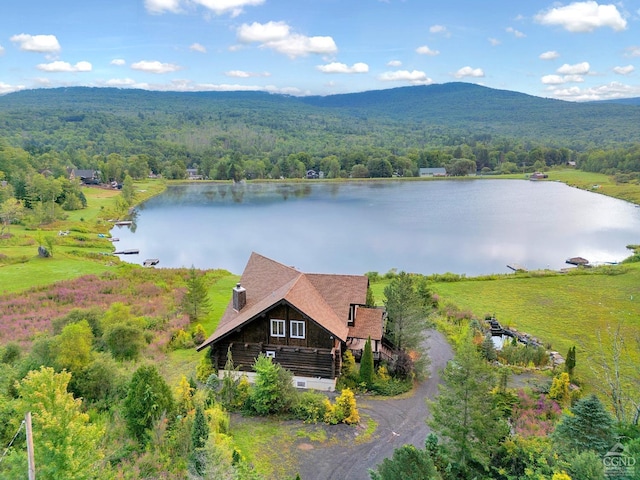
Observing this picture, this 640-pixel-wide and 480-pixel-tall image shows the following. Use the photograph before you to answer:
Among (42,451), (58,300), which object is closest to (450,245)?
(58,300)

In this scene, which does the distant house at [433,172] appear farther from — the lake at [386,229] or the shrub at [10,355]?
the shrub at [10,355]

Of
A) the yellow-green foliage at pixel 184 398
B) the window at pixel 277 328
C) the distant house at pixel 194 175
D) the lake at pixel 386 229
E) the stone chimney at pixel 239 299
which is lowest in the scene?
the lake at pixel 386 229

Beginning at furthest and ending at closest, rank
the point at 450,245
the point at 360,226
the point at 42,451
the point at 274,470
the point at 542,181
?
the point at 542,181, the point at 360,226, the point at 450,245, the point at 274,470, the point at 42,451

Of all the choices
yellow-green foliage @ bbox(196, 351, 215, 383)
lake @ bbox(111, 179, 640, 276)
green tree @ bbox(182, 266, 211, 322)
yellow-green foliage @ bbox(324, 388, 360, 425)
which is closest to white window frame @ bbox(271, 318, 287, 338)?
yellow-green foliage @ bbox(196, 351, 215, 383)

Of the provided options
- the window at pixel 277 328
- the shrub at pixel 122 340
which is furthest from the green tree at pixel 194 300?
the window at pixel 277 328

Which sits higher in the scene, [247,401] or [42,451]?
[42,451]

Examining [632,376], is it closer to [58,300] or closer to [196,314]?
[196,314]

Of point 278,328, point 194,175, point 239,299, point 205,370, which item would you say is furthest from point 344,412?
point 194,175
